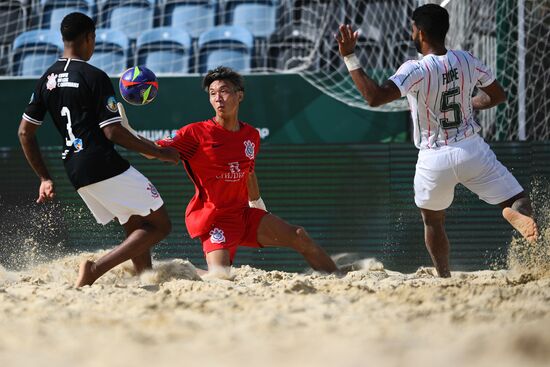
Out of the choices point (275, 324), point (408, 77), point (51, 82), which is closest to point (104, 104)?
point (51, 82)

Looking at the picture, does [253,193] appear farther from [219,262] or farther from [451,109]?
[451,109]

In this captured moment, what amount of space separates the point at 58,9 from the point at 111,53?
1.31 metres

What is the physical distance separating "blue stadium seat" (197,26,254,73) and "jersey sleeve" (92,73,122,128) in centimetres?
588

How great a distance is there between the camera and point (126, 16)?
1232cm

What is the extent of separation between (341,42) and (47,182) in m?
2.13

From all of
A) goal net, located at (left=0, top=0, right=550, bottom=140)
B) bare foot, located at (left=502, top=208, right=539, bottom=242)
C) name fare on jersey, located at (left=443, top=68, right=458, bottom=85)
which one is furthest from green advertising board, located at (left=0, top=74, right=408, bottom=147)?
bare foot, located at (left=502, top=208, right=539, bottom=242)

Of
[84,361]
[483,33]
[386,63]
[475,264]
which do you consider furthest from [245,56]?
[84,361]

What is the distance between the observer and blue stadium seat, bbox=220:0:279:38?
12.0 meters

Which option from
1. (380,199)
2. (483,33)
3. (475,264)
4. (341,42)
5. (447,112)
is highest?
(483,33)

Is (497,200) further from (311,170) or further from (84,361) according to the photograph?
(84,361)

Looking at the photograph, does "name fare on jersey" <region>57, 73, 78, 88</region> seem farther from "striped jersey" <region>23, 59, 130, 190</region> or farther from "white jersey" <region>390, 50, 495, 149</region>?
"white jersey" <region>390, 50, 495, 149</region>

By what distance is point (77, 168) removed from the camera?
5777 mm

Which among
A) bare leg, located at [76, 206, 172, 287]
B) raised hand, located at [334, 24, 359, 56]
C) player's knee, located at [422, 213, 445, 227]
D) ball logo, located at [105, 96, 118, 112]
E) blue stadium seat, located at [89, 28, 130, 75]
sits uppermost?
blue stadium seat, located at [89, 28, 130, 75]

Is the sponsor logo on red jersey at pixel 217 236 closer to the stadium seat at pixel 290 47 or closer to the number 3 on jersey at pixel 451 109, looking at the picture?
the number 3 on jersey at pixel 451 109
